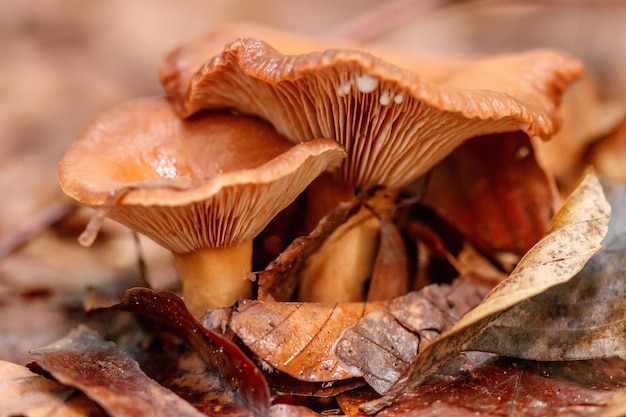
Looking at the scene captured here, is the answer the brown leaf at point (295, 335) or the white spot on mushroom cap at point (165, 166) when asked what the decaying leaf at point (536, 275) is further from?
the white spot on mushroom cap at point (165, 166)

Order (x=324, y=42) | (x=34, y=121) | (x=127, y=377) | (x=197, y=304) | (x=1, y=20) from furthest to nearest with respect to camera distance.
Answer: (x=1, y=20) → (x=34, y=121) → (x=324, y=42) → (x=197, y=304) → (x=127, y=377)

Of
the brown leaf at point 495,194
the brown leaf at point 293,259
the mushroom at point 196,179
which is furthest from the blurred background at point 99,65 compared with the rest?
the brown leaf at point 495,194

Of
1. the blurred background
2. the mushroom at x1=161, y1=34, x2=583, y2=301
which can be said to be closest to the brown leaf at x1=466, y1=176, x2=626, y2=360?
the mushroom at x1=161, y1=34, x2=583, y2=301

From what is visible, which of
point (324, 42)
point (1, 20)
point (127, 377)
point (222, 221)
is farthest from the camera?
point (1, 20)

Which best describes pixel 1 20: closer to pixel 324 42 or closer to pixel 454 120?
pixel 324 42

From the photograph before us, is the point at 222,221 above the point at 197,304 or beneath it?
above

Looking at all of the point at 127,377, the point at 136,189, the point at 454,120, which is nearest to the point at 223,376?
the point at 127,377

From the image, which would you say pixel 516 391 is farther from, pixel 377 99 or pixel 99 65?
pixel 99 65
